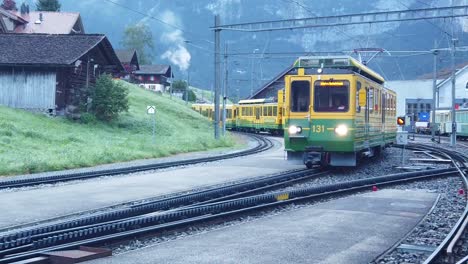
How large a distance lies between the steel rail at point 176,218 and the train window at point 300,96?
335 cm

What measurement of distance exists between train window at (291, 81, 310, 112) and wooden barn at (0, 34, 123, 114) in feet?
71.2

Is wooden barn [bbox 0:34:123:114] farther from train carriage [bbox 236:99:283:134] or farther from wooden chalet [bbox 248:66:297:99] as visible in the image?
wooden chalet [bbox 248:66:297:99]

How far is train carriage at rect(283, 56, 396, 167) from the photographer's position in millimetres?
18891

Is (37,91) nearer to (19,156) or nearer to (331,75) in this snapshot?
(19,156)

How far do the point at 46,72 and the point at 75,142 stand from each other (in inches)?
399

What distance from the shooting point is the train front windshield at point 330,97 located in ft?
62.1

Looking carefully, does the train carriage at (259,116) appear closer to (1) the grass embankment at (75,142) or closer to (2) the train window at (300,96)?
(1) the grass embankment at (75,142)

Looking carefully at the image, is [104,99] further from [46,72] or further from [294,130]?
[294,130]

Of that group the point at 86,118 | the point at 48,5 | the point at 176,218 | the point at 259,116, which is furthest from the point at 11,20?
the point at 176,218

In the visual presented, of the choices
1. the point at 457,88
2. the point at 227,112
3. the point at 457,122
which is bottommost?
the point at 457,122

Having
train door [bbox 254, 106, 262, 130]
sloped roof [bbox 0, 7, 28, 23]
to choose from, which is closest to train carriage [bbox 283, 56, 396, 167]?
train door [bbox 254, 106, 262, 130]

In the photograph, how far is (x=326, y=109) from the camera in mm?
19172

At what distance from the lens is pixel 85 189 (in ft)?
51.3

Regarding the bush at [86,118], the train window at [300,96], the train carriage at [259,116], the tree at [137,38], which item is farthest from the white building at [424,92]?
the train window at [300,96]
